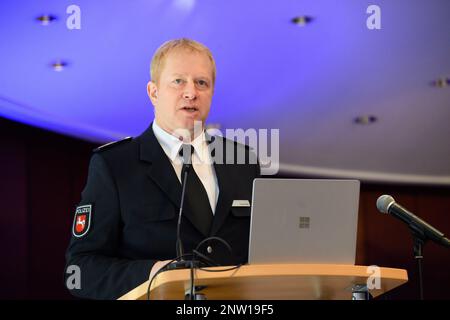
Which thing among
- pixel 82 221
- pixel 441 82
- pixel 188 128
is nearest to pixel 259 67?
pixel 441 82

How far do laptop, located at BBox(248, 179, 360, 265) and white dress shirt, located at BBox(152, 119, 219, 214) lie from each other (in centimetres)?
60

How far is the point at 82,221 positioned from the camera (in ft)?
7.73

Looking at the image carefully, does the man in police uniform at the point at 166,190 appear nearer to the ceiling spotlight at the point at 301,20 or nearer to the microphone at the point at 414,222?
the microphone at the point at 414,222

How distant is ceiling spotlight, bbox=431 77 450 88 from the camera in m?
6.08

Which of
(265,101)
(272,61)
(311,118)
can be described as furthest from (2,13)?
(311,118)

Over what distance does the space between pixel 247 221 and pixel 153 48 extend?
2968mm

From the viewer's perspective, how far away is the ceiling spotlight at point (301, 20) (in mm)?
4940

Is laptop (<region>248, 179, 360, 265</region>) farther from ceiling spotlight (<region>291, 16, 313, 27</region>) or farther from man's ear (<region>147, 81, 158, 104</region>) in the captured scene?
ceiling spotlight (<region>291, 16, 313, 27</region>)

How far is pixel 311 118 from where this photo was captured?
670cm

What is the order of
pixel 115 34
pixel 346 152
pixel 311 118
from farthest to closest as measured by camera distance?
1. pixel 346 152
2. pixel 311 118
3. pixel 115 34

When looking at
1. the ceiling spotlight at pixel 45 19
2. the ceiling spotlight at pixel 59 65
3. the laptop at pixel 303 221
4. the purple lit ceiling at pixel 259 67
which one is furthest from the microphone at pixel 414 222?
the ceiling spotlight at pixel 59 65

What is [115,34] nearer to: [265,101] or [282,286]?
[265,101]

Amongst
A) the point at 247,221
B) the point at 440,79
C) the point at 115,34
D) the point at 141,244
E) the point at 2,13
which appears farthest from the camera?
the point at 440,79

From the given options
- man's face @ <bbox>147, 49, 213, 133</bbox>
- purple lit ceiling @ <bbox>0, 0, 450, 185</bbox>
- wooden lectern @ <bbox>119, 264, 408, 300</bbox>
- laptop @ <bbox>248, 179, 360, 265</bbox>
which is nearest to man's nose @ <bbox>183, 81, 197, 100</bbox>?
man's face @ <bbox>147, 49, 213, 133</bbox>
